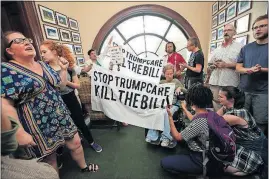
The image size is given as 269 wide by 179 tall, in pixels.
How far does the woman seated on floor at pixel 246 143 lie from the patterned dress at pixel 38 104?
1.27 meters

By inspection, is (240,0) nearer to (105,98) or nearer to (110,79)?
(110,79)

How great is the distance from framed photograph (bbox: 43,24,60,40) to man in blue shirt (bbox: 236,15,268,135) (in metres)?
2.55

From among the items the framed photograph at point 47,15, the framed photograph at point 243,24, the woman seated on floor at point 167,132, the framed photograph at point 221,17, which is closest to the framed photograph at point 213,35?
the framed photograph at point 221,17

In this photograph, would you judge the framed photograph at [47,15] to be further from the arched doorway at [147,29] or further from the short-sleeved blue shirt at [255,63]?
the short-sleeved blue shirt at [255,63]

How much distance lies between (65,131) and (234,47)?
1947mm

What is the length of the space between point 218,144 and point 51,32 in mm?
2602

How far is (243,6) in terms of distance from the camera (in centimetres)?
218

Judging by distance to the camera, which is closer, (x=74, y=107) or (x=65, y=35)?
(x=74, y=107)

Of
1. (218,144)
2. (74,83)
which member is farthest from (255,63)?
(74,83)

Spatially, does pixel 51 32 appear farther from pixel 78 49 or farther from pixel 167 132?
pixel 167 132

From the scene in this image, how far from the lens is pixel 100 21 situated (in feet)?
11.9

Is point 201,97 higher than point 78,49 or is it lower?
lower

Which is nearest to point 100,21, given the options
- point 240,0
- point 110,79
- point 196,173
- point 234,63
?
point 110,79

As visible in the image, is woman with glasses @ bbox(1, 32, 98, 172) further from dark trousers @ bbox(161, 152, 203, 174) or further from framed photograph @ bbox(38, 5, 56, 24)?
framed photograph @ bbox(38, 5, 56, 24)
